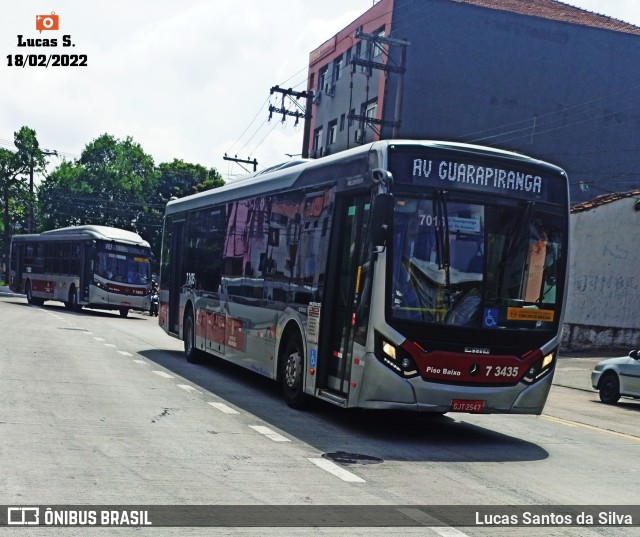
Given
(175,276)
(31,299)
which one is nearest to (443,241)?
(175,276)

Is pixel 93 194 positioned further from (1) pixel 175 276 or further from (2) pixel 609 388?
(2) pixel 609 388

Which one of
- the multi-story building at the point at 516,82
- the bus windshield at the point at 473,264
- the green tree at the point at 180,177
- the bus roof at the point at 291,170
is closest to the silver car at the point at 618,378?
the bus roof at the point at 291,170

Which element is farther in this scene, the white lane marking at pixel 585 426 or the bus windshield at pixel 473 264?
the white lane marking at pixel 585 426

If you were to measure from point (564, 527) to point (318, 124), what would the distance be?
46690mm

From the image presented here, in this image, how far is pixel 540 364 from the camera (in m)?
10.8

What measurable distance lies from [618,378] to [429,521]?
13.2 m

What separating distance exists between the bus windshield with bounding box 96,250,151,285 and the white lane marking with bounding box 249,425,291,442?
29103mm

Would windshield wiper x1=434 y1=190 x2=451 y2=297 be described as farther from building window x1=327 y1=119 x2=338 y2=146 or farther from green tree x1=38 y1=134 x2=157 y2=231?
green tree x1=38 y1=134 x2=157 y2=231

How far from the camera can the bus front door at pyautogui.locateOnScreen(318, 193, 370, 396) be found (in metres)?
10.6

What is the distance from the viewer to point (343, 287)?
1104 cm

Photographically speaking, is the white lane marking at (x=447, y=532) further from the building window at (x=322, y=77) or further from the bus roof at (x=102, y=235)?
the building window at (x=322, y=77)

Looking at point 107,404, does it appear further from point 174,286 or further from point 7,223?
point 7,223

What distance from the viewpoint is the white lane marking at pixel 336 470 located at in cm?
791

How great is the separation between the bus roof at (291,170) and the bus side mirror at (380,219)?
2.25ft
